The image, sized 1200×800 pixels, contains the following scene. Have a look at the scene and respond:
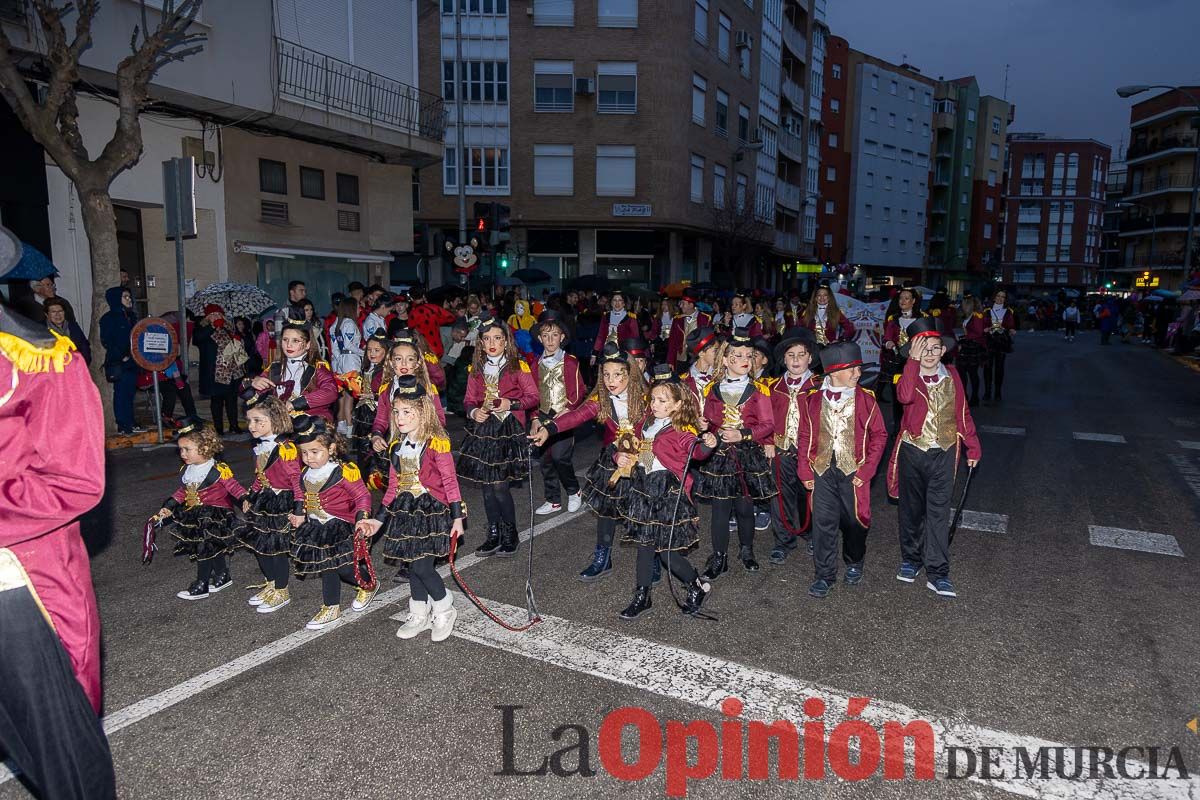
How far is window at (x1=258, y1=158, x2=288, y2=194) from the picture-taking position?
18016mm

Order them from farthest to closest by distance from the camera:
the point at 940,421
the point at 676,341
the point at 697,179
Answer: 1. the point at 697,179
2. the point at 676,341
3. the point at 940,421

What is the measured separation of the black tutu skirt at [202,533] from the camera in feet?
17.4

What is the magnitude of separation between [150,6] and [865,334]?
13.8 m

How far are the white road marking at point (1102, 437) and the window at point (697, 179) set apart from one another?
84.3 ft

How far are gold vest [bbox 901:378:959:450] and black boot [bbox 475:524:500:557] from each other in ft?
10.9

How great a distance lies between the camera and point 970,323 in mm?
13922

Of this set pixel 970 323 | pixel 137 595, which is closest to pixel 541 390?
pixel 137 595

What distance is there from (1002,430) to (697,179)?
85.4ft

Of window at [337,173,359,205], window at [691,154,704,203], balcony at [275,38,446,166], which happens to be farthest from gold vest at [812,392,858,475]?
window at [691,154,704,203]

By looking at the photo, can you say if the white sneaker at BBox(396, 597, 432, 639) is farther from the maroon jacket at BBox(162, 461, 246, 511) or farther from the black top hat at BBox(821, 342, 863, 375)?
the black top hat at BBox(821, 342, 863, 375)

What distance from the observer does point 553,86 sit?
33.9 metres

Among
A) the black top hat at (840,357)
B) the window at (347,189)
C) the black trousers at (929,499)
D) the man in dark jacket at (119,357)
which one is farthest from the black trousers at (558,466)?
the window at (347,189)

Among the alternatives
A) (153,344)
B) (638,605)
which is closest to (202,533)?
(638,605)

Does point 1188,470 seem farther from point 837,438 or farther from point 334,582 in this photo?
point 334,582
